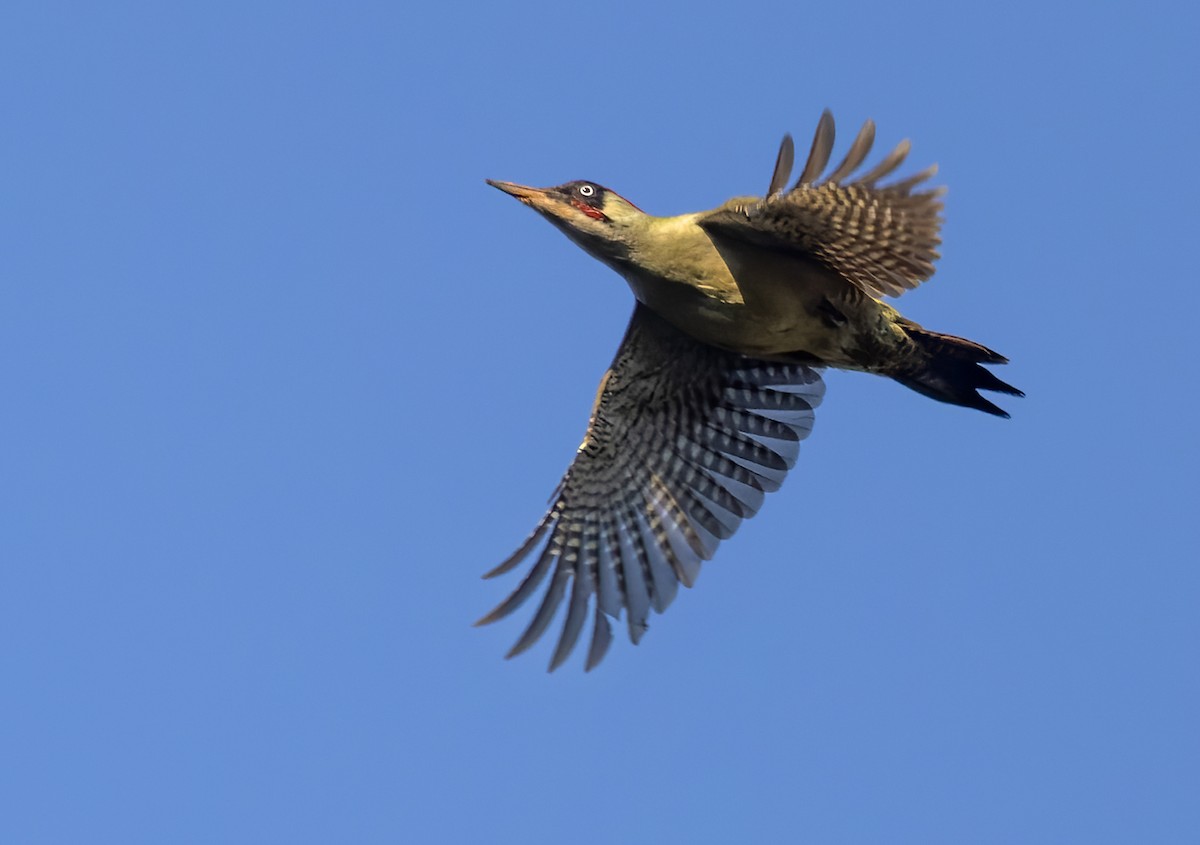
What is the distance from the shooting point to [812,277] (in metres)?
10.8

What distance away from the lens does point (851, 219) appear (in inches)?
397

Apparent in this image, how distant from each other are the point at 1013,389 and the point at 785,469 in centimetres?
171

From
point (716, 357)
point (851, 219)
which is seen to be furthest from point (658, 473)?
point (851, 219)

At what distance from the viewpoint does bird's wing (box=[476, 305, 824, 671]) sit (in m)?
12.0

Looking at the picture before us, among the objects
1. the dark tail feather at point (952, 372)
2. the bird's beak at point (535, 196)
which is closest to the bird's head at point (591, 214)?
the bird's beak at point (535, 196)

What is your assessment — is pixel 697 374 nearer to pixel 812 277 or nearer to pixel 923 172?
pixel 812 277

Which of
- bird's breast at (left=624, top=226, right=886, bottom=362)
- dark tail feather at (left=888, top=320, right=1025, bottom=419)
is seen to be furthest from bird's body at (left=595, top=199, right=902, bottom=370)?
dark tail feather at (left=888, top=320, right=1025, bottom=419)

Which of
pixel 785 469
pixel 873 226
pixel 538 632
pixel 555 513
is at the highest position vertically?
pixel 873 226

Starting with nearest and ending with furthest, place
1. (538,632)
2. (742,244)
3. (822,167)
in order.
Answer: (822,167) → (742,244) → (538,632)

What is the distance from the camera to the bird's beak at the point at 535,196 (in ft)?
36.8

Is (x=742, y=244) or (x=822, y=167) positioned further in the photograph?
(x=742, y=244)

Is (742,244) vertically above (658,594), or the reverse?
(742,244)

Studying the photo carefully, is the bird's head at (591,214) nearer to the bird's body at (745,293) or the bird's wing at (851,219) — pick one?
the bird's body at (745,293)

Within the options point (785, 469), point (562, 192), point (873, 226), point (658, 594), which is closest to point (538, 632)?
point (658, 594)
